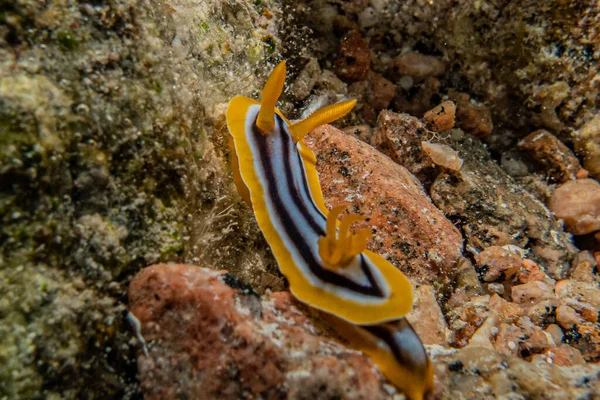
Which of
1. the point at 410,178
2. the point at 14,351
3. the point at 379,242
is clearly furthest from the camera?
the point at 410,178

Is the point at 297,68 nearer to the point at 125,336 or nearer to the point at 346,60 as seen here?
the point at 346,60

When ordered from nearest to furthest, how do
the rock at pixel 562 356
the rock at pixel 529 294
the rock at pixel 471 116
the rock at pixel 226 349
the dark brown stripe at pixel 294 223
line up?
1. the rock at pixel 226 349
2. the dark brown stripe at pixel 294 223
3. the rock at pixel 562 356
4. the rock at pixel 529 294
5. the rock at pixel 471 116

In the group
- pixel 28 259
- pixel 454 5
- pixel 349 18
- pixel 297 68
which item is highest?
pixel 454 5

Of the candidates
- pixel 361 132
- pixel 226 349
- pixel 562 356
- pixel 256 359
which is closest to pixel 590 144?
pixel 361 132

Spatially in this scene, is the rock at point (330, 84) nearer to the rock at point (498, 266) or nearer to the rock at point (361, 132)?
the rock at point (361, 132)

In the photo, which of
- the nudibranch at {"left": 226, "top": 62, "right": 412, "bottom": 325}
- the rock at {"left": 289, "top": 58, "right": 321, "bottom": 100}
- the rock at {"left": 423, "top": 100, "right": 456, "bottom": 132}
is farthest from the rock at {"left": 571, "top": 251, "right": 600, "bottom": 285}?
the rock at {"left": 289, "top": 58, "right": 321, "bottom": 100}

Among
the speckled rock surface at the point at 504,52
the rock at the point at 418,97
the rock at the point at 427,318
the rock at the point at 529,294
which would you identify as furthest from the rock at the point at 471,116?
the rock at the point at 427,318

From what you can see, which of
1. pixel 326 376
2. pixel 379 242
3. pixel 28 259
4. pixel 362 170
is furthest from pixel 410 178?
pixel 28 259
